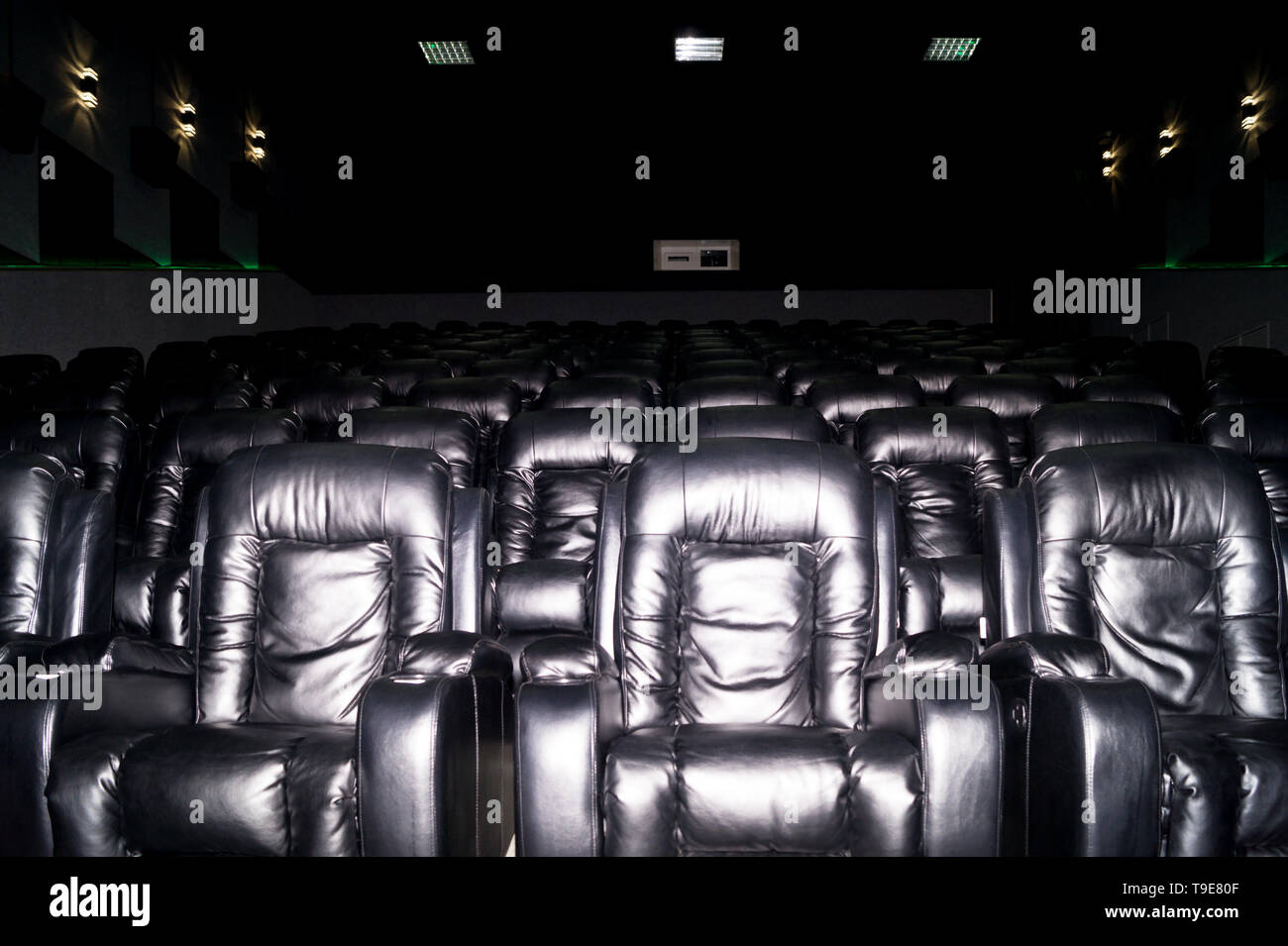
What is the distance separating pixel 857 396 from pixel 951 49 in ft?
26.1

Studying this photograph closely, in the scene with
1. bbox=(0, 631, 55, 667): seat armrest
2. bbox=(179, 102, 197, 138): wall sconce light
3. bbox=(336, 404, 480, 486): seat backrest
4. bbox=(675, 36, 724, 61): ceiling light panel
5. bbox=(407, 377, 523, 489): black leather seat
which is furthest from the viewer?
bbox=(179, 102, 197, 138): wall sconce light

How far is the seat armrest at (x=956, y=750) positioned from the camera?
1.70 m

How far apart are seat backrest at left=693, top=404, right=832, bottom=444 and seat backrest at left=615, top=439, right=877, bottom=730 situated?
16.3 inches

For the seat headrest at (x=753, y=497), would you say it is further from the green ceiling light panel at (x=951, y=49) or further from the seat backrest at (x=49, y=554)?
the green ceiling light panel at (x=951, y=49)

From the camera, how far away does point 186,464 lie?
319 centimetres

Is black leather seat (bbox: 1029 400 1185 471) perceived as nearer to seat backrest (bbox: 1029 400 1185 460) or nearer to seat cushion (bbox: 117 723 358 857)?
seat backrest (bbox: 1029 400 1185 460)

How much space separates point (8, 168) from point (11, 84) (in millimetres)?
820

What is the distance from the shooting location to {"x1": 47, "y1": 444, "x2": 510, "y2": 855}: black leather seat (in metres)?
1.68

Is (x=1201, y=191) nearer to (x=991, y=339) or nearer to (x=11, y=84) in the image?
(x=991, y=339)

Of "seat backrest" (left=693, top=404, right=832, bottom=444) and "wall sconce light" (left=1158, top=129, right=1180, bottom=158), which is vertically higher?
"wall sconce light" (left=1158, top=129, right=1180, bottom=158)

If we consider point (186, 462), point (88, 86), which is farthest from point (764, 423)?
point (88, 86)

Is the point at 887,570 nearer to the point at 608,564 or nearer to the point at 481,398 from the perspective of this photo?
the point at 608,564

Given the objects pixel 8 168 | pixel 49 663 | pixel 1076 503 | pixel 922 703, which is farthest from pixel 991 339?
pixel 8 168

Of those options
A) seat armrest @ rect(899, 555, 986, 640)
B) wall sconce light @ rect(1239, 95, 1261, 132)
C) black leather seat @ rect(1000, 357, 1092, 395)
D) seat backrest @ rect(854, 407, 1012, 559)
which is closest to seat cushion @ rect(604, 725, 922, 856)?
seat armrest @ rect(899, 555, 986, 640)
